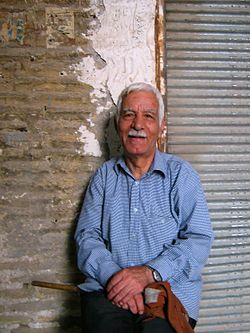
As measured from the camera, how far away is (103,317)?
159 cm

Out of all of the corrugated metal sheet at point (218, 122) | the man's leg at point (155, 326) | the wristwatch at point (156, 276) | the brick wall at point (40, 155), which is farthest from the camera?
the corrugated metal sheet at point (218, 122)

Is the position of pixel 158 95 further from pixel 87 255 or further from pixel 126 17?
pixel 87 255

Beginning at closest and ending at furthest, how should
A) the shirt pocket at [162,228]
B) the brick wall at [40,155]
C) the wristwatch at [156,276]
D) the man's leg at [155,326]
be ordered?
the man's leg at [155,326], the wristwatch at [156,276], the shirt pocket at [162,228], the brick wall at [40,155]

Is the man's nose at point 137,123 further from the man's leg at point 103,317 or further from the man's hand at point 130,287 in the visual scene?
the man's leg at point 103,317

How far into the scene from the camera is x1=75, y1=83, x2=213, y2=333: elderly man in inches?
64.6

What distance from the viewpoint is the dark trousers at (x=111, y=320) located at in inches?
58.7

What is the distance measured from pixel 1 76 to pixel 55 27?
0.41 meters

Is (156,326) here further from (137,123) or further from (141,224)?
(137,123)

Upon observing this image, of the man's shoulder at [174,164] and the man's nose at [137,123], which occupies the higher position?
the man's nose at [137,123]

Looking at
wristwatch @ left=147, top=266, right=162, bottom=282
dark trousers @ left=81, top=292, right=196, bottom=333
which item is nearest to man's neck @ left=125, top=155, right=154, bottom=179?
wristwatch @ left=147, top=266, right=162, bottom=282

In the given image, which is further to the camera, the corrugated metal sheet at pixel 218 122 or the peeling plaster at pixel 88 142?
the corrugated metal sheet at pixel 218 122

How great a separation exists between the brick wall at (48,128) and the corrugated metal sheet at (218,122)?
25cm

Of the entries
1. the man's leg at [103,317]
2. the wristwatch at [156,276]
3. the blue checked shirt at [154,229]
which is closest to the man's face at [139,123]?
the blue checked shirt at [154,229]

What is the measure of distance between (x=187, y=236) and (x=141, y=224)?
0.22 meters
